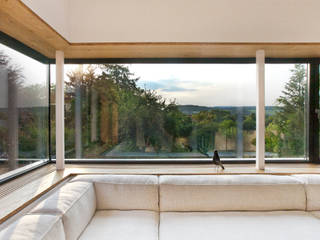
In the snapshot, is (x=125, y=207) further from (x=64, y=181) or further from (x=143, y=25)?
(x=143, y=25)

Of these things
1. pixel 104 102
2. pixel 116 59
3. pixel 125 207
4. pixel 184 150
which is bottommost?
pixel 125 207

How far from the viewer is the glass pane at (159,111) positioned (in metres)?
2.59

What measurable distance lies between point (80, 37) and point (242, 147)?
7.40 ft

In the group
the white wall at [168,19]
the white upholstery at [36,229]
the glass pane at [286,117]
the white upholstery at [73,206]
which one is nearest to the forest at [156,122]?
the glass pane at [286,117]

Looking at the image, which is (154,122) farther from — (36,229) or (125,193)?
(36,229)

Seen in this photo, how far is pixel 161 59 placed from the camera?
8.45ft

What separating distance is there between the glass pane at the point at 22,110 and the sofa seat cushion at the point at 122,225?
39.1 inches

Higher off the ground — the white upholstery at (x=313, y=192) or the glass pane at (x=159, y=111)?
the glass pane at (x=159, y=111)

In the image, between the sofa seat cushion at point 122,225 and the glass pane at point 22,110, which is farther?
the glass pane at point 22,110

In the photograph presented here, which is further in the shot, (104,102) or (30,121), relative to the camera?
(104,102)

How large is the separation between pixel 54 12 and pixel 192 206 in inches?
79.1

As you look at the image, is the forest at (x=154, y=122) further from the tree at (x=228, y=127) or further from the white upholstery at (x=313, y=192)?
the white upholstery at (x=313, y=192)

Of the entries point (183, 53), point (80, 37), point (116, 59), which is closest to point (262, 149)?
point (183, 53)

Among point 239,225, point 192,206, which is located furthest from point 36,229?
point 239,225
